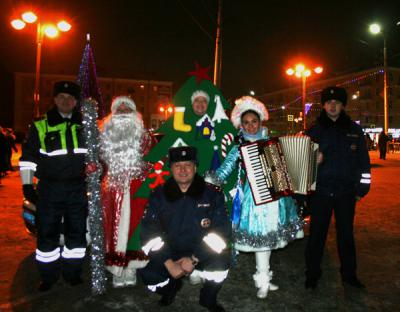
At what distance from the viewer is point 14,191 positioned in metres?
10.6

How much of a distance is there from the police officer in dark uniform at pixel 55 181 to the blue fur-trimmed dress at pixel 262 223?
1.56 metres

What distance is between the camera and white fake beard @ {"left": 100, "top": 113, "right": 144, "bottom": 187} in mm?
3973

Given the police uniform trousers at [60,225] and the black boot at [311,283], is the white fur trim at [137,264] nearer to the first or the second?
the police uniform trousers at [60,225]

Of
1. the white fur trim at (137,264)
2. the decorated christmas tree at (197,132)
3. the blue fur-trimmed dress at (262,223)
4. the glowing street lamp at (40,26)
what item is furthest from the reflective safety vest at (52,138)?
the glowing street lamp at (40,26)

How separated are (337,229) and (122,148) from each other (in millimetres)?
2514

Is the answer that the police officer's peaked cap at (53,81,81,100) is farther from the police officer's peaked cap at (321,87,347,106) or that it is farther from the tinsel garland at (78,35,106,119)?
the tinsel garland at (78,35,106,119)

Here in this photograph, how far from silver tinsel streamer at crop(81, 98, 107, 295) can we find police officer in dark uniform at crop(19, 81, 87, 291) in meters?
0.26

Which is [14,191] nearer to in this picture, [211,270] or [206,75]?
[206,75]

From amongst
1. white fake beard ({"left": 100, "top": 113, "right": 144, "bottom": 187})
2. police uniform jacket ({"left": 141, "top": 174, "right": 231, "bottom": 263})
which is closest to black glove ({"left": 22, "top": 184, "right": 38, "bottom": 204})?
white fake beard ({"left": 100, "top": 113, "right": 144, "bottom": 187})

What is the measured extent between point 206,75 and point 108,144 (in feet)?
5.16

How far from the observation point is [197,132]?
14.8 ft

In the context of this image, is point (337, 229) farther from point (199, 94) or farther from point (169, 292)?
point (199, 94)

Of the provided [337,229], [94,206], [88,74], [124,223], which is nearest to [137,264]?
[124,223]

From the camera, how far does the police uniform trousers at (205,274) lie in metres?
3.35
